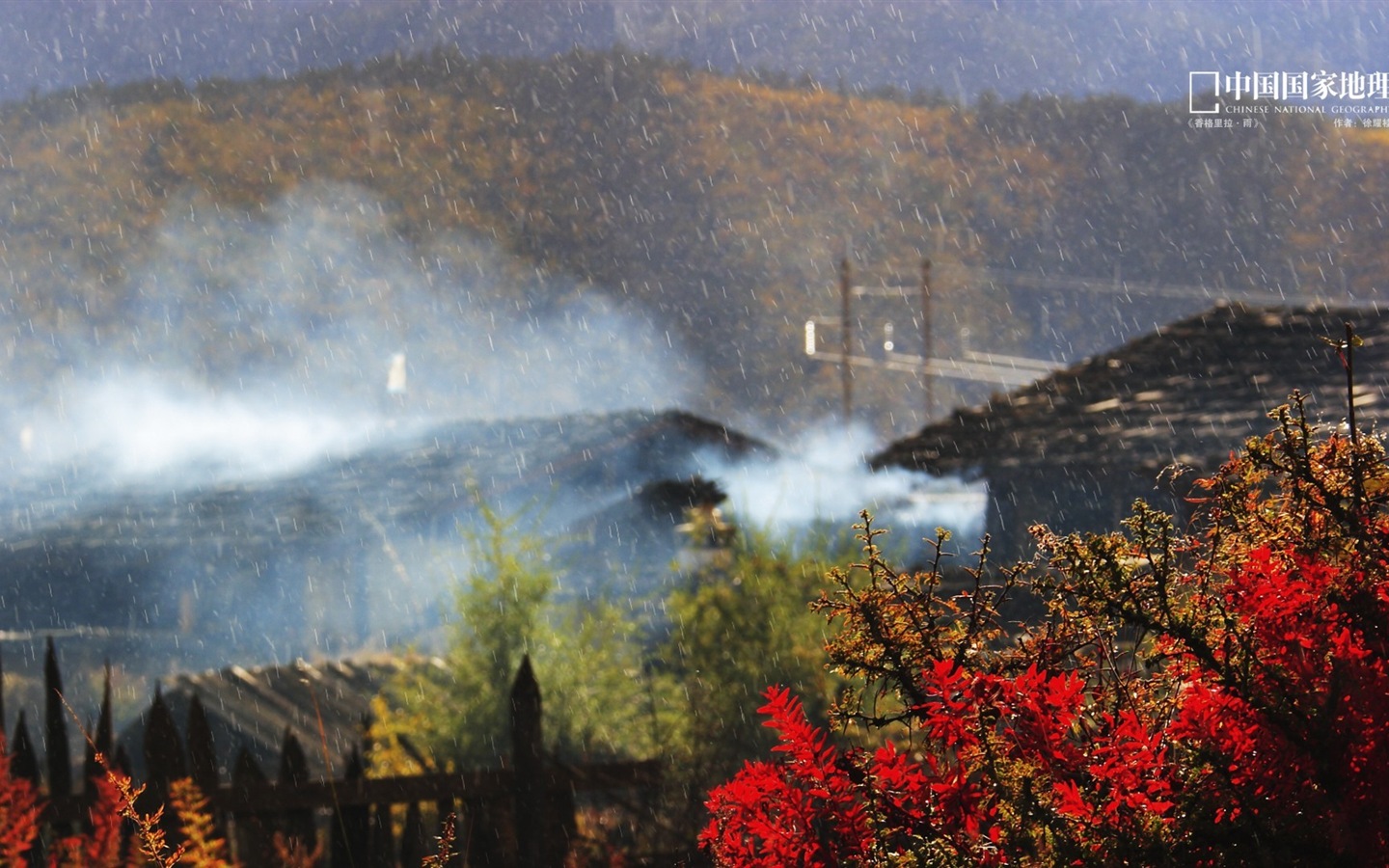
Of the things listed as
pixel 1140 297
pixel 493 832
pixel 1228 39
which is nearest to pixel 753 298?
pixel 1140 297

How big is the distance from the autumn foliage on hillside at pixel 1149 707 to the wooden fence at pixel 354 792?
344 centimetres

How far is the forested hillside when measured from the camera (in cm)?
7594

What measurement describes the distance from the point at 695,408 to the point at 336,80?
30.2 metres

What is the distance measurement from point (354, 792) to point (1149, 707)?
14.2 ft

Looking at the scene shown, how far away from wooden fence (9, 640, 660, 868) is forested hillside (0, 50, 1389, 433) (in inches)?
2729

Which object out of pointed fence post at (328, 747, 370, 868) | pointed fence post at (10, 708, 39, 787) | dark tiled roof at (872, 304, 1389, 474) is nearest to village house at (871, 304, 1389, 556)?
dark tiled roof at (872, 304, 1389, 474)

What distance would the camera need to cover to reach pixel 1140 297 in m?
85.3

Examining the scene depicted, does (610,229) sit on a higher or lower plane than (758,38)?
lower

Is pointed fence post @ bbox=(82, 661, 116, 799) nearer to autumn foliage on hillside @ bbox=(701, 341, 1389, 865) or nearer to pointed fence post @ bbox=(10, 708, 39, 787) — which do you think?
pointed fence post @ bbox=(10, 708, 39, 787)

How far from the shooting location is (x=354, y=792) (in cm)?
527

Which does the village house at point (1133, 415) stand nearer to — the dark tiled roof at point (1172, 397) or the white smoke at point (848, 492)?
the dark tiled roof at point (1172, 397)

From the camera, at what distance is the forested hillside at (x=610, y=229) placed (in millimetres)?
→ 75938

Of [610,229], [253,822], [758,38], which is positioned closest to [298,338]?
[610,229]

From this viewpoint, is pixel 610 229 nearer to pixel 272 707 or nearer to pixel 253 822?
pixel 272 707
